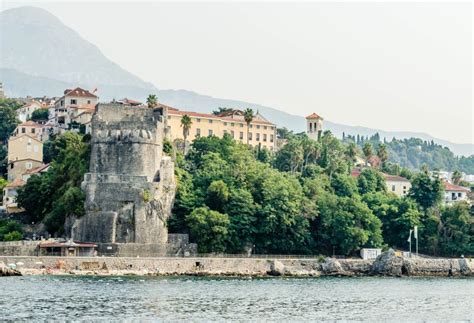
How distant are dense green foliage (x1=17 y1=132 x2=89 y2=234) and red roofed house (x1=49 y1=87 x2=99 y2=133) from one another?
2205cm

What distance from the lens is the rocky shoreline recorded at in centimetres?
6900

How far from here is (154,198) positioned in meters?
80.5

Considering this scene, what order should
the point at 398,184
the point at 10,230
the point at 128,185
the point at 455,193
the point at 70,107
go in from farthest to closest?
the point at 455,193
the point at 398,184
the point at 70,107
the point at 10,230
the point at 128,185

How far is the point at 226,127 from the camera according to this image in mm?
112438

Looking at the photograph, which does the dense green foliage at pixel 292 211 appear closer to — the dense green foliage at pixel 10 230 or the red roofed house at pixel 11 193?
the dense green foliage at pixel 10 230

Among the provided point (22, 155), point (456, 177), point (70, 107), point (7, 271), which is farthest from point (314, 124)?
point (7, 271)

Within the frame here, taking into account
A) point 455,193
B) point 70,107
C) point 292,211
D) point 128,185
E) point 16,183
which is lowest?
point 292,211

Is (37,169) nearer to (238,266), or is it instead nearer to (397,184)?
(238,266)

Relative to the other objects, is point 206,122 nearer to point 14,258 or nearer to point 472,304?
point 14,258

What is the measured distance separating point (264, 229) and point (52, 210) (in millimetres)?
18935

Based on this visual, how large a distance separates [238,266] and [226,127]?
127ft

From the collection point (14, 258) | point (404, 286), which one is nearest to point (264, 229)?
point (404, 286)

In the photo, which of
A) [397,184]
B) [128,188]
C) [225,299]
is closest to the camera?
[225,299]

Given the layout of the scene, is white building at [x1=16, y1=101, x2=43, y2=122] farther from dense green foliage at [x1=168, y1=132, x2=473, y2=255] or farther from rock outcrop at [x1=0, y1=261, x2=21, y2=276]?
rock outcrop at [x1=0, y1=261, x2=21, y2=276]
